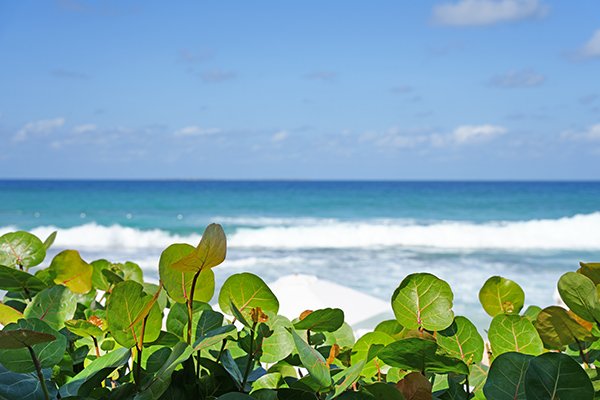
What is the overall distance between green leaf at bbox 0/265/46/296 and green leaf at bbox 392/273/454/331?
384mm

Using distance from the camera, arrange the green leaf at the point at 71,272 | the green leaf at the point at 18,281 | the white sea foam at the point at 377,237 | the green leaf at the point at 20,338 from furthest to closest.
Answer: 1. the white sea foam at the point at 377,237
2. the green leaf at the point at 71,272
3. the green leaf at the point at 18,281
4. the green leaf at the point at 20,338

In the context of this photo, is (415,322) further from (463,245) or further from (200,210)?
(200,210)

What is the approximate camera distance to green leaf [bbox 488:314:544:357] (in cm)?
51

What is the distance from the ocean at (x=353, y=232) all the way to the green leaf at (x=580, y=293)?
5.73m

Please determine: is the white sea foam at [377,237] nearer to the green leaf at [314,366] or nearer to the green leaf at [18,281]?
the green leaf at [18,281]

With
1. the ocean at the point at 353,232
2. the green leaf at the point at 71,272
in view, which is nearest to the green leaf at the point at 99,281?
the green leaf at the point at 71,272

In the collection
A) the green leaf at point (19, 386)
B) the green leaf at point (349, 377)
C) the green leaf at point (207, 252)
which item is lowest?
the green leaf at point (19, 386)

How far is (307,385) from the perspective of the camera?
44 cm

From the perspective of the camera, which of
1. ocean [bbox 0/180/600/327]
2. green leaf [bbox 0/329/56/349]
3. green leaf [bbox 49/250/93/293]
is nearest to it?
green leaf [bbox 0/329/56/349]

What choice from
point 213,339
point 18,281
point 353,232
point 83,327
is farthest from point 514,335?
point 353,232

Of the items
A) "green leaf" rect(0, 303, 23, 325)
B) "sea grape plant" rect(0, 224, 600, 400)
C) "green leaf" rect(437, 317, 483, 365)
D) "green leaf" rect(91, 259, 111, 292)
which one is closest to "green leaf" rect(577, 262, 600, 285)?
"sea grape plant" rect(0, 224, 600, 400)

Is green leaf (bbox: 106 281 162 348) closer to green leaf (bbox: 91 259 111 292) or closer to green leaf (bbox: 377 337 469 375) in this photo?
green leaf (bbox: 377 337 469 375)

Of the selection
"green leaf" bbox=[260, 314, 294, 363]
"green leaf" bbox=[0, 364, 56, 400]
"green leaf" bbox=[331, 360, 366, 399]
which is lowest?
"green leaf" bbox=[0, 364, 56, 400]

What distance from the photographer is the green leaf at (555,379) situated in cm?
38
